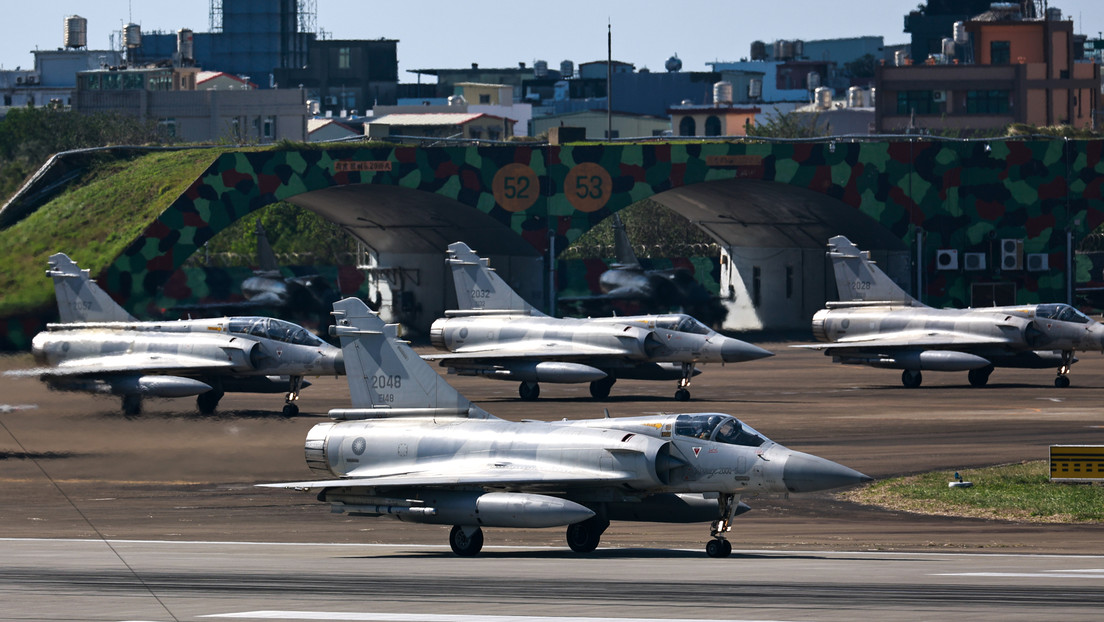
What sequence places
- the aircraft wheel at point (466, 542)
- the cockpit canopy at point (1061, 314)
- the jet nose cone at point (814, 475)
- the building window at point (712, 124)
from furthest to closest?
1. the building window at point (712, 124)
2. the cockpit canopy at point (1061, 314)
3. the aircraft wheel at point (466, 542)
4. the jet nose cone at point (814, 475)

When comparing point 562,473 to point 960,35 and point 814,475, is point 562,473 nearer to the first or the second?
point 814,475

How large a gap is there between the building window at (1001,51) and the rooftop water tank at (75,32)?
89.4 m

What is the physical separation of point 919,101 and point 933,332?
87779 mm

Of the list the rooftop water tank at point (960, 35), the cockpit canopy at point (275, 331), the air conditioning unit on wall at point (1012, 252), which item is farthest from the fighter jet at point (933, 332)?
the rooftop water tank at point (960, 35)

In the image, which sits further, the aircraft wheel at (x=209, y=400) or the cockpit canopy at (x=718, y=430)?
the aircraft wheel at (x=209, y=400)

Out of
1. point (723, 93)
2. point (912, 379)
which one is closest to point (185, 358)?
point (912, 379)

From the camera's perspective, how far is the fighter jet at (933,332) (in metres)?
50.7

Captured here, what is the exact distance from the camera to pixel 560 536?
92.6 feet

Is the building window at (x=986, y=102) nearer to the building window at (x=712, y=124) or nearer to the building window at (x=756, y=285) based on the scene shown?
the building window at (x=712, y=124)

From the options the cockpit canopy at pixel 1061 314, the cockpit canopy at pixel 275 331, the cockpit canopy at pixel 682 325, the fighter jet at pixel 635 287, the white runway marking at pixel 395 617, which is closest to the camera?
the white runway marking at pixel 395 617

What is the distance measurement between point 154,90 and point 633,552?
112504mm

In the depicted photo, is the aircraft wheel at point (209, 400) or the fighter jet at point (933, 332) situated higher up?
the fighter jet at point (933, 332)

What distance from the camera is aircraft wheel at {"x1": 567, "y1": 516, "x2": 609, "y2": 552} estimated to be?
25.0 m

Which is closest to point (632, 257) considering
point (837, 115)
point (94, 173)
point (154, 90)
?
point (94, 173)
